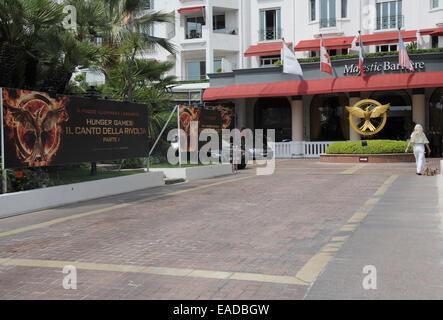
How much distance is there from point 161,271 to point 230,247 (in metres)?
1.45

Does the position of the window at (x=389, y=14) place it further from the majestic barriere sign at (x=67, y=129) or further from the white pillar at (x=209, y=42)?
the majestic barriere sign at (x=67, y=129)

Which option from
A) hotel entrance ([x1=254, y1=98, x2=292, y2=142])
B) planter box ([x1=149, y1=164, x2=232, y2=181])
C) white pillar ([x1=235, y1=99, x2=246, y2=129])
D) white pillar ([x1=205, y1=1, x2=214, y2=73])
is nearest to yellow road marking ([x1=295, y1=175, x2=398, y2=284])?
planter box ([x1=149, y1=164, x2=232, y2=181])

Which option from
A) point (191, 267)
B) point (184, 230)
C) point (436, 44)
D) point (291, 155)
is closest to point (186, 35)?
point (291, 155)

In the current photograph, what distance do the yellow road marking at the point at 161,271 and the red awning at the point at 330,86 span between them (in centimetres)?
2295

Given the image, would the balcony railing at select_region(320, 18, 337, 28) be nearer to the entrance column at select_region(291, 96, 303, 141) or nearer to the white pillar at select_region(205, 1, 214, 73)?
the entrance column at select_region(291, 96, 303, 141)

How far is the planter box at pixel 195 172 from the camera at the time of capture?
1750 cm

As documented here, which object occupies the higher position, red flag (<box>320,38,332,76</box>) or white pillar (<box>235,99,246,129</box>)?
red flag (<box>320,38,332,76</box>)

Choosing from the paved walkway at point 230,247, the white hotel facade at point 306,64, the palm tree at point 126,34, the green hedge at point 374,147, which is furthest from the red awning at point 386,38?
the paved walkway at point 230,247

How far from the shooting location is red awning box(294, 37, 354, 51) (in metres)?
30.4

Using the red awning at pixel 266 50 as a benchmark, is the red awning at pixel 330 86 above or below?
below

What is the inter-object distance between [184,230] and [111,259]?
204cm

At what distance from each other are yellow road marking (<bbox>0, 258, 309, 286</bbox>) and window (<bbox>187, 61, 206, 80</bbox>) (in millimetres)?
32042
